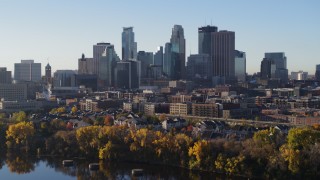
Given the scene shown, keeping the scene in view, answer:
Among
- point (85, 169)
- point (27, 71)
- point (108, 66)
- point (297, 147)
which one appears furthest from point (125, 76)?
point (297, 147)

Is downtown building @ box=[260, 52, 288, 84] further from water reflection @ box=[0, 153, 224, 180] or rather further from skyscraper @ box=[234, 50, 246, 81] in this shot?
water reflection @ box=[0, 153, 224, 180]

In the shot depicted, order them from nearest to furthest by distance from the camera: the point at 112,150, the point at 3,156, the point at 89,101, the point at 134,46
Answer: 1. the point at 112,150
2. the point at 3,156
3. the point at 89,101
4. the point at 134,46

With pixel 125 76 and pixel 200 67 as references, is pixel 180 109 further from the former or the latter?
pixel 200 67

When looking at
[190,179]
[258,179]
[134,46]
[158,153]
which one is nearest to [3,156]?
[158,153]

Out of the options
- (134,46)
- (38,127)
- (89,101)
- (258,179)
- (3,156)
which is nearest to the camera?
(258,179)

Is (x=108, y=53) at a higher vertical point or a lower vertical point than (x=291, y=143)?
higher

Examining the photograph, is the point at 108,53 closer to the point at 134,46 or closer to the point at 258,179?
the point at 134,46

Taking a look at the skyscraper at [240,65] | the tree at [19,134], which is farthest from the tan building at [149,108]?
the skyscraper at [240,65]

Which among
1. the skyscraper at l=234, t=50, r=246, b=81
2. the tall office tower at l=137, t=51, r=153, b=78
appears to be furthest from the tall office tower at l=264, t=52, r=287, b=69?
the tall office tower at l=137, t=51, r=153, b=78
